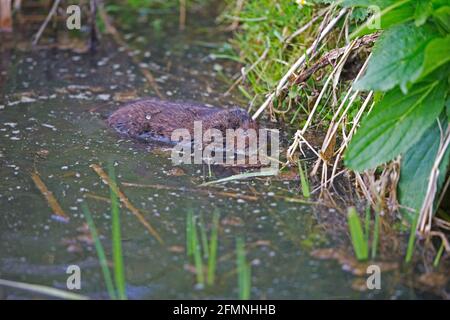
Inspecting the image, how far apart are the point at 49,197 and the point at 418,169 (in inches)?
67.6

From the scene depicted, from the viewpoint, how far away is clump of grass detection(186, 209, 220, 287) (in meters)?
2.84

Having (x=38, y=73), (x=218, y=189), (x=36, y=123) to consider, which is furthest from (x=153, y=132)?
(x=38, y=73)

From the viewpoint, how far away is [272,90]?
14.6 feet

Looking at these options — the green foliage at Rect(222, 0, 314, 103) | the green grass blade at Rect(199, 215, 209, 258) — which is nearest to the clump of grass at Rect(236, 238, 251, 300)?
the green grass blade at Rect(199, 215, 209, 258)

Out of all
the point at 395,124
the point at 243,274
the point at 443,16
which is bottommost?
the point at 243,274

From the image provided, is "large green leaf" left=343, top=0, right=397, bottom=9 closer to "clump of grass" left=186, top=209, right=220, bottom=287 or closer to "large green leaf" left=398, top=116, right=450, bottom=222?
"large green leaf" left=398, top=116, right=450, bottom=222

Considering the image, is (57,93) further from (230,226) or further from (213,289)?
(213,289)

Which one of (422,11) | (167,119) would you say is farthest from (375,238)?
(167,119)

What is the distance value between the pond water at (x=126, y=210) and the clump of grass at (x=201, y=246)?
3 centimetres

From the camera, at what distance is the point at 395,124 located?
318cm

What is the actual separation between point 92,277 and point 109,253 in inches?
6.8

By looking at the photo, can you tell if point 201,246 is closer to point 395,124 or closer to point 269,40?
point 395,124

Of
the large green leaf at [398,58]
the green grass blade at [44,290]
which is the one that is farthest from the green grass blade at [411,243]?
the green grass blade at [44,290]

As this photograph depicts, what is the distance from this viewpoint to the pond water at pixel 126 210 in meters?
2.89
